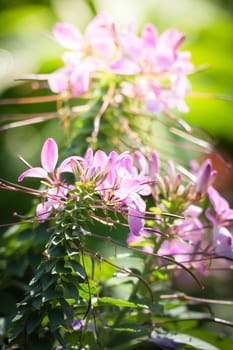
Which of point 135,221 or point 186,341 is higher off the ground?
point 135,221

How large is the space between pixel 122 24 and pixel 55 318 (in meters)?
0.99

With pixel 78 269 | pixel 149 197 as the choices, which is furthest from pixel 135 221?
pixel 149 197

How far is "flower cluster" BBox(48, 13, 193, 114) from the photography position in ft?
2.30

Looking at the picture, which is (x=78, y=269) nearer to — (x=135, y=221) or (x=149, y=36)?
(x=135, y=221)

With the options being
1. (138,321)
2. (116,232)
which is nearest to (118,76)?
(116,232)

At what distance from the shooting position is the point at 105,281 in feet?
2.10

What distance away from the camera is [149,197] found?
0.68 m

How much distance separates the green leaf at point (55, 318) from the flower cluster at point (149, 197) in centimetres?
8

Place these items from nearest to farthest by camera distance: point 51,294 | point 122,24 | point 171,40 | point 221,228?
1. point 51,294
2. point 221,228
3. point 171,40
4. point 122,24

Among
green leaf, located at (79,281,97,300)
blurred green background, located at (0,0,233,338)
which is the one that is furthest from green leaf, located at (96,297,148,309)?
blurred green background, located at (0,0,233,338)

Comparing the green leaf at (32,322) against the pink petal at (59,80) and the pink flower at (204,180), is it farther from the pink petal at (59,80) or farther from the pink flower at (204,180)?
the pink petal at (59,80)

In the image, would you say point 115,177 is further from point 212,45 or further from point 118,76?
point 212,45

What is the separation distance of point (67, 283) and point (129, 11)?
3.41ft

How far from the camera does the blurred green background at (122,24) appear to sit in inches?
43.7
